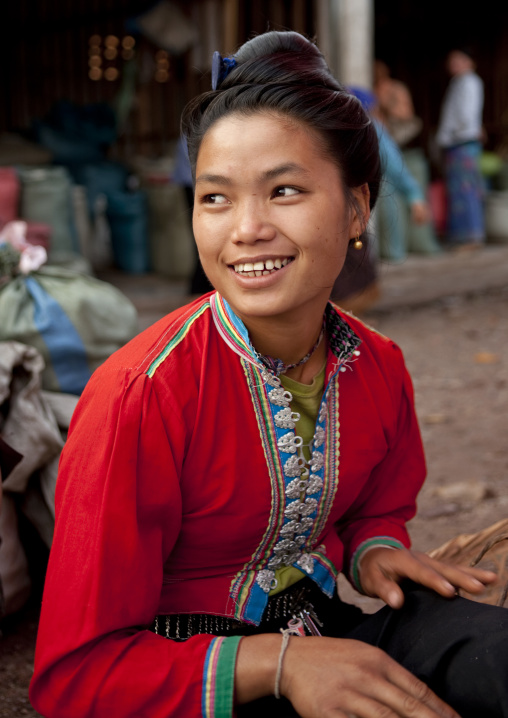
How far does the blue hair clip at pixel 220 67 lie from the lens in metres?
1.54

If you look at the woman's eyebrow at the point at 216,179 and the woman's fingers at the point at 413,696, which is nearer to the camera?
the woman's fingers at the point at 413,696

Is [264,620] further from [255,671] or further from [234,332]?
[234,332]

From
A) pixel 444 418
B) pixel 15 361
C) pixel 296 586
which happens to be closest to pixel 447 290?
pixel 444 418

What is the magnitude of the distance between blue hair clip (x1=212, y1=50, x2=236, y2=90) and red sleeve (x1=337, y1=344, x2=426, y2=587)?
27.3 inches

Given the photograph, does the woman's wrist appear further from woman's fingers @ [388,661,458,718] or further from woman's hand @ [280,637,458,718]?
woman's fingers @ [388,661,458,718]

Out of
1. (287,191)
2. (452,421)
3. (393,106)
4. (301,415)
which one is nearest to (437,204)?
(393,106)

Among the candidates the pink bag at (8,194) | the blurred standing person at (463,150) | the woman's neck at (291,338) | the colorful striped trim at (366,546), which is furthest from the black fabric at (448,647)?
the blurred standing person at (463,150)

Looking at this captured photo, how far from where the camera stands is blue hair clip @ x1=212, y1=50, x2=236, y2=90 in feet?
5.07

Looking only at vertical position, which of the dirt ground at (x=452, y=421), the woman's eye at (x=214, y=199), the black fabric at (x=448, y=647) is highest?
the woman's eye at (x=214, y=199)

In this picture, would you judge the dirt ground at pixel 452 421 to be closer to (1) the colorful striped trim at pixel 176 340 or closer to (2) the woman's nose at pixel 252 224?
(1) the colorful striped trim at pixel 176 340

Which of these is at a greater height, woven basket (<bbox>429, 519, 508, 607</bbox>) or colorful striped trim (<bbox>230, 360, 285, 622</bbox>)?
colorful striped trim (<bbox>230, 360, 285, 622</bbox>)

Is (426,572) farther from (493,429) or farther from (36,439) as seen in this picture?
(493,429)

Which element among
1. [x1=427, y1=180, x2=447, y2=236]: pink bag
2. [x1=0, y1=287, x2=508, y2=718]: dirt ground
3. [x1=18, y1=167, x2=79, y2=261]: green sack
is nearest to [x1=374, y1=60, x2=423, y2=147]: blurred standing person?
[x1=427, y1=180, x2=447, y2=236]: pink bag

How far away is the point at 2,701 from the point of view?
212cm
